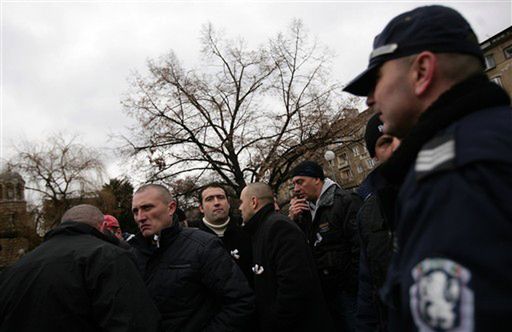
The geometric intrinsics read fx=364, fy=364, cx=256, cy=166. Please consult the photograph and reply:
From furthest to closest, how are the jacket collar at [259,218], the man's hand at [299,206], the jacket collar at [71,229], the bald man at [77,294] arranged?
1. the man's hand at [299,206]
2. the jacket collar at [259,218]
3. the jacket collar at [71,229]
4. the bald man at [77,294]

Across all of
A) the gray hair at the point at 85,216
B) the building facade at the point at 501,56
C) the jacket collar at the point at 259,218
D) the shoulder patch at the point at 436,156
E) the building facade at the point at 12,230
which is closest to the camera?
the shoulder patch at the point at 436,156

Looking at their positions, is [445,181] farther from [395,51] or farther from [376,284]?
[376,284]

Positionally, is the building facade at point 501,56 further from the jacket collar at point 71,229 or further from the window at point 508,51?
the jacket collar at point 71,229

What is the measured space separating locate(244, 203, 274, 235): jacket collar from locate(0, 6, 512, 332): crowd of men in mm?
15

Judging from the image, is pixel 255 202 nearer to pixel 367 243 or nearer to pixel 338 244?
pixel 338 244

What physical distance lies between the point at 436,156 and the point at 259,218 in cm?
277

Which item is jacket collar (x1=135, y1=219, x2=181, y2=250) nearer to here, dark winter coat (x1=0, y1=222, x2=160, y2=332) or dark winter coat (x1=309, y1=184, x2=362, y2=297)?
dark winter coat (x1=0, y1=222, x2=160, y2=332)

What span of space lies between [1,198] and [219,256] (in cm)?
6026

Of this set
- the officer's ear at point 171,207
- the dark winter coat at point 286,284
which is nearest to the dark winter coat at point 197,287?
the dark winter coat at point 286,284

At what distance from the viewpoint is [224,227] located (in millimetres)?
4629

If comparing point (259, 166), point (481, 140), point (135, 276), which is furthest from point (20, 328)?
point (259, 166)

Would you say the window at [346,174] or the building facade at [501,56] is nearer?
the building facade at [501,56]

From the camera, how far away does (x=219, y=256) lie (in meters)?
2.96

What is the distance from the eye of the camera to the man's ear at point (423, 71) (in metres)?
1.18
